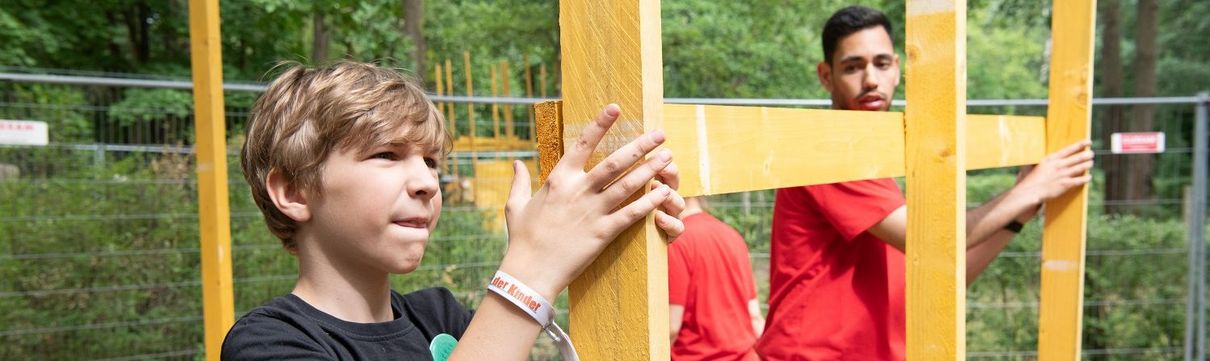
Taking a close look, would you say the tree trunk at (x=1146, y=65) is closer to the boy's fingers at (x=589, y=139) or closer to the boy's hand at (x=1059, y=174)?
the boy's hand at (x=1059, y=174)

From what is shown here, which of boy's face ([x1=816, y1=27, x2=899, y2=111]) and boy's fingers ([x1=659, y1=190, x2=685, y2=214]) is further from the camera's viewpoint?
boy's face ([x1=816, y1=27, x2=899, y2=111])

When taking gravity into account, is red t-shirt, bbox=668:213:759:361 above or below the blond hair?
below

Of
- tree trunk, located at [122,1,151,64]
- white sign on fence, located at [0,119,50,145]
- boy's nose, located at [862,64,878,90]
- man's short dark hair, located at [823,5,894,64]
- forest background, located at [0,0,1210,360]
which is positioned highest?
tree trunk, located at [122,1,151,64]

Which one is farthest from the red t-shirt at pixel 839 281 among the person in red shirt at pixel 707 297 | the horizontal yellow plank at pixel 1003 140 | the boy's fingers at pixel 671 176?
the boy's fingers at pixel 671 176

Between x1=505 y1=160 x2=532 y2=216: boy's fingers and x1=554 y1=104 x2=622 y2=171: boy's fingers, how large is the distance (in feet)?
0.24

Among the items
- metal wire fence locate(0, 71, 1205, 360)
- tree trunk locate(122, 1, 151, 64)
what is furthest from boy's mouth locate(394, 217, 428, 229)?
tree trunk locate(122, 1, 151, 64)

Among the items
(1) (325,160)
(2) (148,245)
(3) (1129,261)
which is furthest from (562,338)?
(3) (1129,261)

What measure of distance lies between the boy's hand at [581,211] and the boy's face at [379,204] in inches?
10.6

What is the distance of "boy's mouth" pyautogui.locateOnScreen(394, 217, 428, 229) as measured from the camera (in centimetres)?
120

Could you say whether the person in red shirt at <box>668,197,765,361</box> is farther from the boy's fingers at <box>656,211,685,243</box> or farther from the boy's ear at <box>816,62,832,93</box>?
the boy's fingers at <box>656,211,685,243</box>

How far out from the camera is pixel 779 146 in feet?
4.15

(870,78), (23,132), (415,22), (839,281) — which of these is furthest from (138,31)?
(839,281)

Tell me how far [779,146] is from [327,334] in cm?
70

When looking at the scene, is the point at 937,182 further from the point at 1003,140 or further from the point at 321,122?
the point at 321,122
